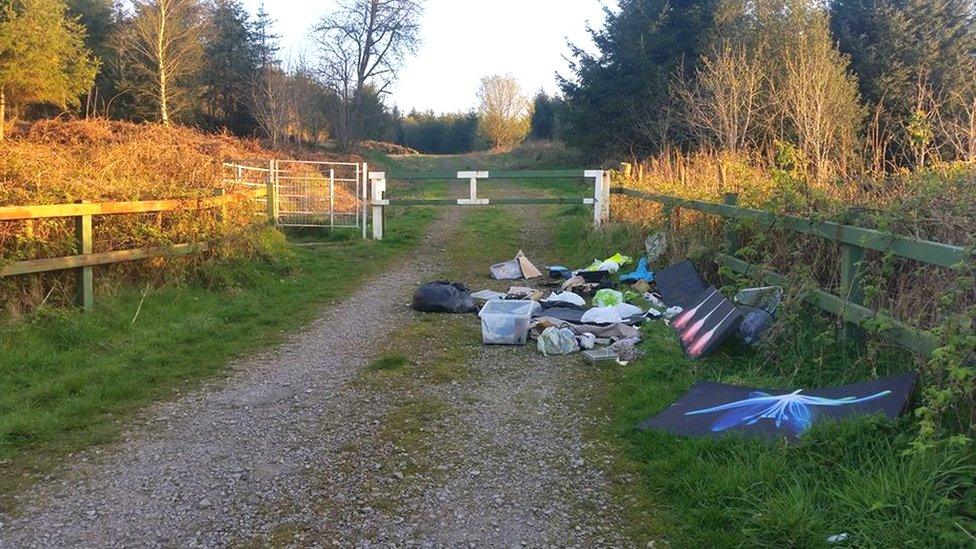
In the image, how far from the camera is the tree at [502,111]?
212ft

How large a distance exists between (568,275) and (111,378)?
6999 mm

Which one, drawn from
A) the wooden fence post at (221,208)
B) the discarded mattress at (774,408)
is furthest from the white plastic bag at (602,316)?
the wooden fence post at (221,208)

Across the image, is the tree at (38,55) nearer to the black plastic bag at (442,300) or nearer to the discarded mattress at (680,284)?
the black plastic bag at (442,300)

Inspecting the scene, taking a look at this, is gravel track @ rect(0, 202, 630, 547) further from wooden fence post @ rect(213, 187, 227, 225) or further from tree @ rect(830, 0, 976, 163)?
tree @ rect(830, 0, 976, 163)

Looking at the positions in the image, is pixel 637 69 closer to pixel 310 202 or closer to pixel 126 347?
pixel 310 202

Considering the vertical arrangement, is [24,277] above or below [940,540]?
above

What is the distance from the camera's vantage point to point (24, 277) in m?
6.95

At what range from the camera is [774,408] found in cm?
453

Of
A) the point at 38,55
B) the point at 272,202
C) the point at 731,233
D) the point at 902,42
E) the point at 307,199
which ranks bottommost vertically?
the point at 731,233

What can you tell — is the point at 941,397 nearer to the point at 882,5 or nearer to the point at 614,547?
the point at 614,547

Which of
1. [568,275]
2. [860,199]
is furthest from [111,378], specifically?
[568,275]

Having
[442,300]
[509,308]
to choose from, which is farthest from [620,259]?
[509,308]

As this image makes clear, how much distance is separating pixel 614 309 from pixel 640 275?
7.28 feet

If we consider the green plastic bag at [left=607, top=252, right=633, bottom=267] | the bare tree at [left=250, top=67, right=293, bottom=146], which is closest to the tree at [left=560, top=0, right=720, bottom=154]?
the bare tree at [left=250, top=67, right=293, bottom=146]
